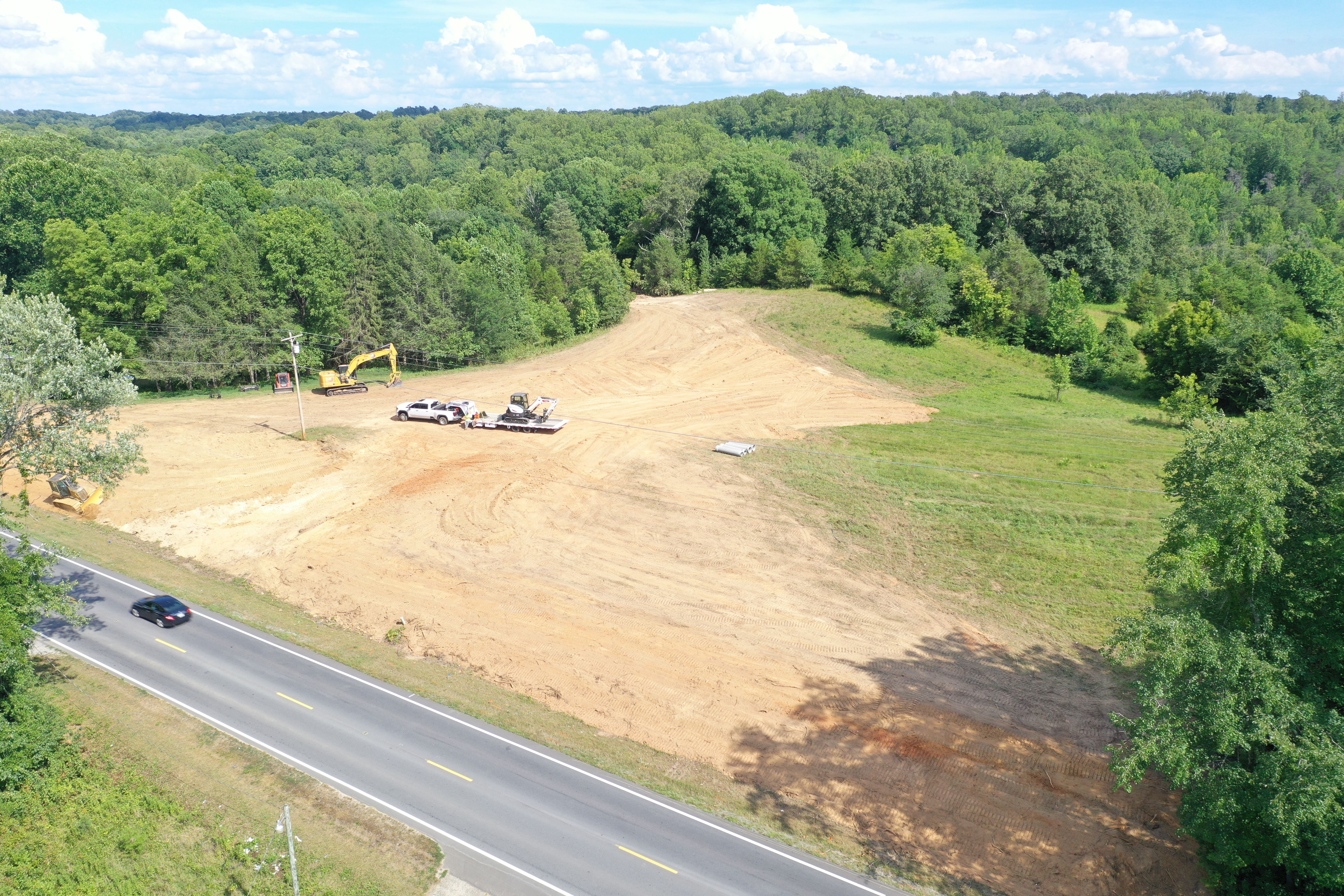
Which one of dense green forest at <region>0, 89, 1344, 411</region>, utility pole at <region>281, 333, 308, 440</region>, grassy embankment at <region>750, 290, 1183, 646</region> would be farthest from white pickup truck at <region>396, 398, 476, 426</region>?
grassy embankment at <region>750, 290, 1183, 646</region>

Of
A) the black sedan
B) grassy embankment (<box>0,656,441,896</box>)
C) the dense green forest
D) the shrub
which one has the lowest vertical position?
grassy embankment (<box>0,656,441,896</box>)

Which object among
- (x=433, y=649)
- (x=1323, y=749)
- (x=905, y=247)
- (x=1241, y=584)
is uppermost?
(x=905, y=247)

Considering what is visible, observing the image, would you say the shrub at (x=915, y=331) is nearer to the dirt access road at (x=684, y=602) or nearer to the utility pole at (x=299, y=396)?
the dirt access road at (x=684, y=602)

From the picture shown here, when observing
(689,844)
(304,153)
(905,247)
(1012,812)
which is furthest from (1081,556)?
(304,153)

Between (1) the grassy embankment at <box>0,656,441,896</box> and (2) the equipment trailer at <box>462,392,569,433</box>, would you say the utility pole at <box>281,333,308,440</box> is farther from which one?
(1) the grassy embankment at <box>0,656,441,896</box>

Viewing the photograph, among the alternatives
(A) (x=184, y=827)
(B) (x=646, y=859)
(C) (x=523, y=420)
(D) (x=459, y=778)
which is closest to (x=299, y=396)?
A: (C) (x=523, y=420)

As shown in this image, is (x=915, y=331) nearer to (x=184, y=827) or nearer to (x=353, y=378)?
(x=353, y=378)

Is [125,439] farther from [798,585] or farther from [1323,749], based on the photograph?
[1323,749]
